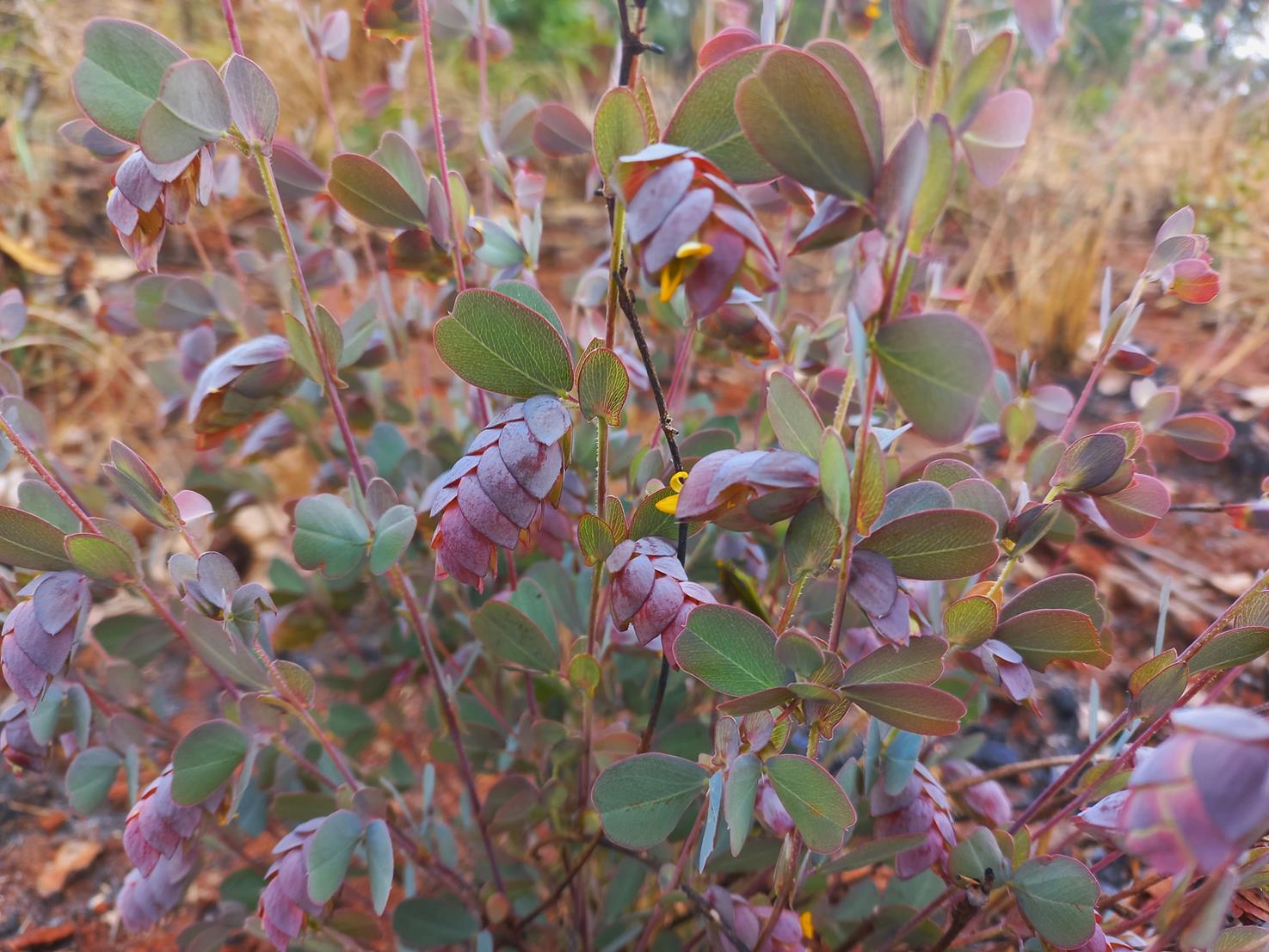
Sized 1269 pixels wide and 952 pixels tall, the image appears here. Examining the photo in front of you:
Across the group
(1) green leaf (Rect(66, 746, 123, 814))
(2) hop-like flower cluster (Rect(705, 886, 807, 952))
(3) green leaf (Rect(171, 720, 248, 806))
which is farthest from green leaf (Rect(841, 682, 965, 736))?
(1) green leaf (Rect(66, 746, 123, 814))

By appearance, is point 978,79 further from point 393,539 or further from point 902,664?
point 393,539

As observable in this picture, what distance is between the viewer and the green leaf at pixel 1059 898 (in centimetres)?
52

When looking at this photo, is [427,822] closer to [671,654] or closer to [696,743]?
[696,743]

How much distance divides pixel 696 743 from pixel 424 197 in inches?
23.1

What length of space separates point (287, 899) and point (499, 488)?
38 cm

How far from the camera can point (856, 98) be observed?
0.40 meters

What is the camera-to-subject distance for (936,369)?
0.36 metres

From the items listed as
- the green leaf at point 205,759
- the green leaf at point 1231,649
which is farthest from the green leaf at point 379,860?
the green leaf at point 1231,649

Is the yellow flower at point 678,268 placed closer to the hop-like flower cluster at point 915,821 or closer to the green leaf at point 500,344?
the green leaf at point 500,344

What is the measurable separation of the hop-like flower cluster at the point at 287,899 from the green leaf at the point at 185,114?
0.49m

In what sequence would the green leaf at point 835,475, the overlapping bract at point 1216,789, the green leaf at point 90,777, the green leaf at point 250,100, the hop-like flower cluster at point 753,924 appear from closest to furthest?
1. the overlapping bract at point 1216,789
2. the green leaf at point 835,475
3. the green leaf at point 250,100
4. the hop-like flower cluster at point 753,924
5. the green leaf at point 90,777

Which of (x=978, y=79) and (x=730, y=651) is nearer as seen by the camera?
(x=978, y=79)

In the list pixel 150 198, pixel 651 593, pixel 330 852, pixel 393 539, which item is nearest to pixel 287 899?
pixel 330 852

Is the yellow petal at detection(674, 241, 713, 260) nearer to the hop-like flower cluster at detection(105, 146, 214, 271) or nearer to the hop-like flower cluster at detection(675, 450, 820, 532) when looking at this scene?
the hop-like flower cluster at detection(675, 450, 820, 532)
